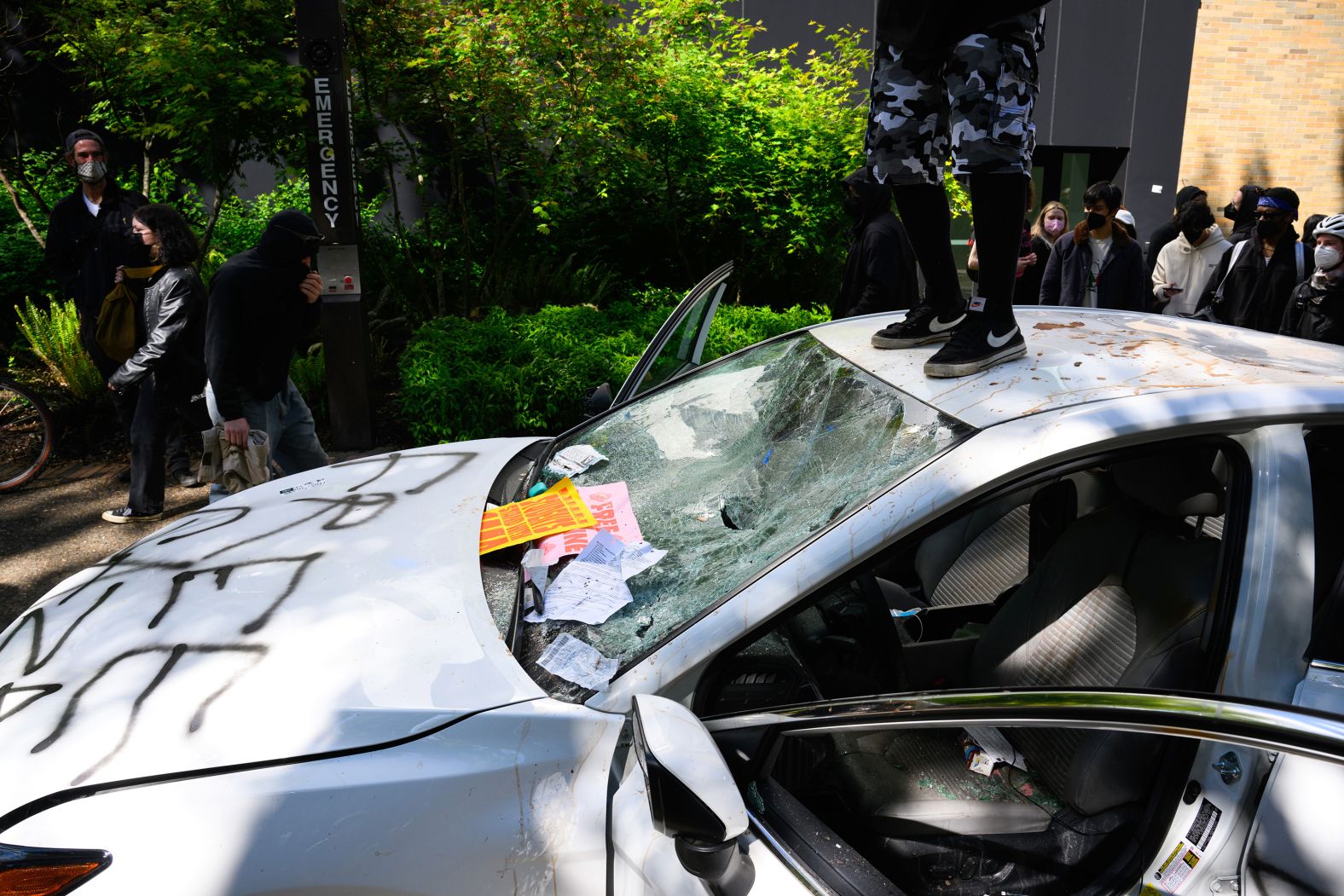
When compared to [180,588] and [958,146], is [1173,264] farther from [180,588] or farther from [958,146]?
[180,588]

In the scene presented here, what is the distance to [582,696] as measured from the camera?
1772mm

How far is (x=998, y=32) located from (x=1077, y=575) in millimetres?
1375

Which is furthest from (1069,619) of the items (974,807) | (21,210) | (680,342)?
(21,210)

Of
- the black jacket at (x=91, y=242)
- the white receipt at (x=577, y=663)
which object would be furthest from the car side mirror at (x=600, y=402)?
the black jacket at (x=91, y=242)

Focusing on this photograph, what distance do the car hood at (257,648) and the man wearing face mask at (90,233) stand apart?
3.91 m

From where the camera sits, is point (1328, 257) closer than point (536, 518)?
No

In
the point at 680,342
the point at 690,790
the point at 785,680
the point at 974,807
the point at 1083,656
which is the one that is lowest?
the point at 974,807

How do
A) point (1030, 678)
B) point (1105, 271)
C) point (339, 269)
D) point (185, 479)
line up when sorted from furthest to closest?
point (1105, 271), point (339, 269), point (185, 479), point (1030, 678)

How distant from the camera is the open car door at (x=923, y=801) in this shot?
1.39 meters

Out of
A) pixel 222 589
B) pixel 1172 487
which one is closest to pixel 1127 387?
pixel 1172 487

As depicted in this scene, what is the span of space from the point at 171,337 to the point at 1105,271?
18.6ft

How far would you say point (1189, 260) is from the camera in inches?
281

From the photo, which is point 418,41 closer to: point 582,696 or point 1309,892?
point 582,696

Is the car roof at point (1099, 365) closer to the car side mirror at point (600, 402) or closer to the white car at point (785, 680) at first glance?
the white car at point (785, 680)
